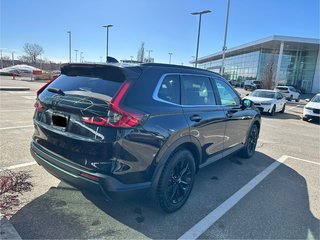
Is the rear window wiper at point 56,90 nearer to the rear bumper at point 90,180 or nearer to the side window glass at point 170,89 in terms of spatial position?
the rear bumper at point 90,180

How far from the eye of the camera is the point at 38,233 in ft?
8.50

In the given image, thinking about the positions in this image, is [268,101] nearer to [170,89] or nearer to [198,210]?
[198,210]

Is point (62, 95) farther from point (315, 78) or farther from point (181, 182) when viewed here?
Answer: point (315, 78)

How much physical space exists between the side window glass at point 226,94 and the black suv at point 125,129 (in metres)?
0.71

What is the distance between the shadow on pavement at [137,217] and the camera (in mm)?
2701

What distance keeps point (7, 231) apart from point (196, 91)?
9.17ft

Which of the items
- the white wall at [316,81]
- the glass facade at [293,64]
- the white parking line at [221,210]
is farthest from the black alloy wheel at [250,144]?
the white wall at [316,81]

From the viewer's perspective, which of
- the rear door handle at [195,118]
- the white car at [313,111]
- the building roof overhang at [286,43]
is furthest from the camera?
the building roof overhang at [286,43]

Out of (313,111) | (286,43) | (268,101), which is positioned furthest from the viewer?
(286,43)

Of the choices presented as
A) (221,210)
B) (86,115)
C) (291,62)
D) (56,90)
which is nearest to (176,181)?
(221,210)

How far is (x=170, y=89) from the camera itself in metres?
3.08

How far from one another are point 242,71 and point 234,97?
53113 millimetres

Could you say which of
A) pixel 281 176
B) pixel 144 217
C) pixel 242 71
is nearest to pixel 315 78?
pixel 242 71

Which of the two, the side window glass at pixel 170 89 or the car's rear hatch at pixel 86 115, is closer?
the car's rear hatch at pixel 86 115
